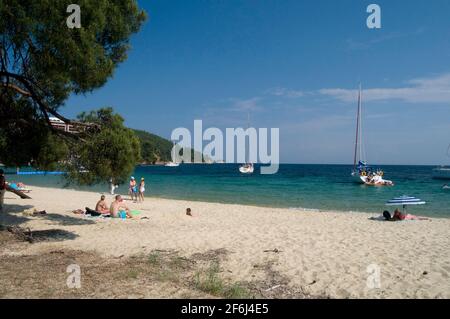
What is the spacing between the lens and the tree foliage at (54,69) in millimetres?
7219

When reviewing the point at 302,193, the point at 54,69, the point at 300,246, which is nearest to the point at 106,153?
the point at 54,69

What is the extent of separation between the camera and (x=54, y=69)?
24.8 ft

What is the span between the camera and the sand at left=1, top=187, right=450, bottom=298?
701 centimetres

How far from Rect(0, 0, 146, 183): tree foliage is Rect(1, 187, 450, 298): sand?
256 cm

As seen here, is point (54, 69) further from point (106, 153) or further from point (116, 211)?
point (116, 211)

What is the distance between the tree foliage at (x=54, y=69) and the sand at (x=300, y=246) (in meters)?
2.56

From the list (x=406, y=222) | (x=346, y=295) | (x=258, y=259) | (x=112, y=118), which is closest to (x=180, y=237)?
(x=258, y=259)

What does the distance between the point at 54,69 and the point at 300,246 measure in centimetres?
801

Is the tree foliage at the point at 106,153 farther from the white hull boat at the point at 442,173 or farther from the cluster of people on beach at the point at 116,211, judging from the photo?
the white hull boat at the point at 442,173

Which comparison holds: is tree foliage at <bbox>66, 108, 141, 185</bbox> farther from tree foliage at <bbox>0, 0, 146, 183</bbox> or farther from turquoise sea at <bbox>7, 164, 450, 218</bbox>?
turquoise sea at <bbox>7, 164, 450, 218</bbox>

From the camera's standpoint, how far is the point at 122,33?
29.6 feet

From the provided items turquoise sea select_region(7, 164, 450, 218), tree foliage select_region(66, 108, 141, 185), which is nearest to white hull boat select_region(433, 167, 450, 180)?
turquoise sea select_region(7, 164, 450, 218)

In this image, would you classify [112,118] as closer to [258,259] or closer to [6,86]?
[6,86]

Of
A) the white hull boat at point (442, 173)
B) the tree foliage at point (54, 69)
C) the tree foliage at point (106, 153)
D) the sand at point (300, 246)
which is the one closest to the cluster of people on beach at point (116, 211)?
the sand at point (300, 246)
